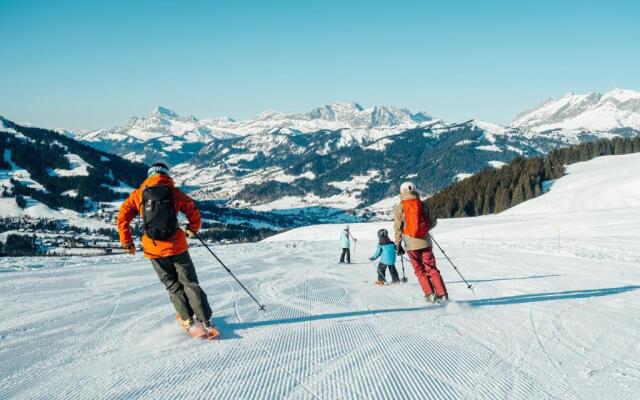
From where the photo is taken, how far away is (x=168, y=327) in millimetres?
7305

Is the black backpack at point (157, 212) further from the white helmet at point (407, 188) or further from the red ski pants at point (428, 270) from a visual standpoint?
the red ski pants at point (428, 270)

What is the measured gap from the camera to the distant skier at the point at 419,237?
880 cm

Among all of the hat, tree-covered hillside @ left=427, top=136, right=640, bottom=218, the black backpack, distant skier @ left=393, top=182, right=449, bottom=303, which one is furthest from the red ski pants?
tree-covered hillside @ left=427, top=136, right=640, bottom=218

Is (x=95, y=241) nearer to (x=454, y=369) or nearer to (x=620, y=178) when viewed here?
(x=620, y=178)

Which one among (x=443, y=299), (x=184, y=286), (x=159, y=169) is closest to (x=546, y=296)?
(x=443, y=299)

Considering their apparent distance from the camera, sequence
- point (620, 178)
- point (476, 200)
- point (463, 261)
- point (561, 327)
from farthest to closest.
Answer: point (476, 200)
point (620, 178)
point (463, 261)
point (561, 327)

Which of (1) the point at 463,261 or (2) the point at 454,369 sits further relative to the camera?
(1) the point at 463,261

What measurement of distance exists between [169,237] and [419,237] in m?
4.80

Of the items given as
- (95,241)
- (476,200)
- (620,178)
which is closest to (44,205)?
(95,241)

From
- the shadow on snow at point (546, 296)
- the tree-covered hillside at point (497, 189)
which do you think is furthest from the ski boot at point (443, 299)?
the tree-covered hillside at point (497, 189)

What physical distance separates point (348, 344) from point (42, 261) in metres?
17.5

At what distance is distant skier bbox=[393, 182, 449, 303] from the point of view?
8.80 m

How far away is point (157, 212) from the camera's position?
250 inches

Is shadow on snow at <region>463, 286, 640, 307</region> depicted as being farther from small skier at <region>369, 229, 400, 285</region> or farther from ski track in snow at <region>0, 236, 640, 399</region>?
small skier at <region>369, 229, 400, 285</region>
